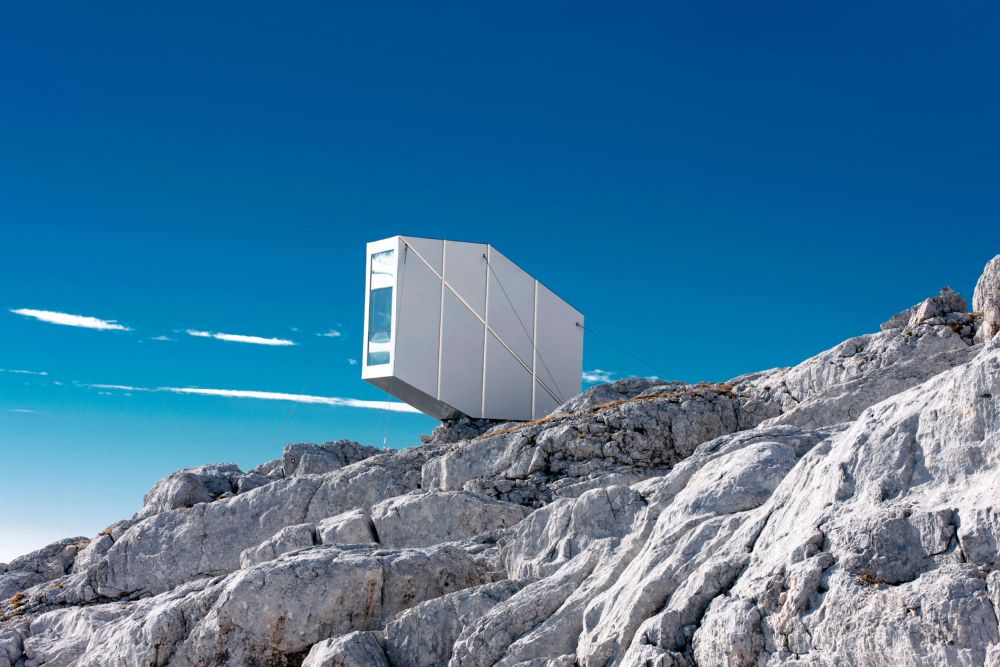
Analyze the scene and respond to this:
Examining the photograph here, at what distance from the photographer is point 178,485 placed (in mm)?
37562

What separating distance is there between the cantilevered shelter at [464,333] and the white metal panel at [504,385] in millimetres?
44

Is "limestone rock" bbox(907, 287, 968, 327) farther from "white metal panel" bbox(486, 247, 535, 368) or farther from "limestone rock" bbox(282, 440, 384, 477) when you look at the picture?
"limestone rock" bbox(282, 440, 384, 477)

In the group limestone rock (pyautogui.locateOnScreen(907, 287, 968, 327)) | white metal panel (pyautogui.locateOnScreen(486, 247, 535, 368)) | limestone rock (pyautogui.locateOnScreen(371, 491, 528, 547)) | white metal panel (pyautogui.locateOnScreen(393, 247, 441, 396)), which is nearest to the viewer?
limestone rock (pyautogui.locateOnScreen(371, 491, 528, 547))

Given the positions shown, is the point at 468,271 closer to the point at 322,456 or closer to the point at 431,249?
the point at 431,249

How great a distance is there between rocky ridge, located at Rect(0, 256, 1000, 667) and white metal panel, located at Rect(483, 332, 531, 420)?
7.07 ft

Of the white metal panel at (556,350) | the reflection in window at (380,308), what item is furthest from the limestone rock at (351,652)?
the white metal panel at (556,350)

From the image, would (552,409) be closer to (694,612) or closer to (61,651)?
(61,651)

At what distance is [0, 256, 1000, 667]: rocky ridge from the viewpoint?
11.9m

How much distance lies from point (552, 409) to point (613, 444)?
11619 mm

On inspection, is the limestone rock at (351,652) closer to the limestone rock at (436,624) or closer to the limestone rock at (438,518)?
the limestone rock at (436,624)

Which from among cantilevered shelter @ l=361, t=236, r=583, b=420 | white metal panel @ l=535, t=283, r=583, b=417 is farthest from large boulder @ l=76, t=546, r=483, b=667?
white metal panel @ l=535, t=283, r=583, b=417

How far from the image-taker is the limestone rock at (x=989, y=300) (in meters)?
27.1

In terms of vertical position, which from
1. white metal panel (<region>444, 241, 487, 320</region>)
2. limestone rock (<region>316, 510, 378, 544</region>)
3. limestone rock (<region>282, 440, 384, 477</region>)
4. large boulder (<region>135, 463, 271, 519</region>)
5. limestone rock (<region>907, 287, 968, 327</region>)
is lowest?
limestone rock (<region>316, 510, 378, 544</region>)

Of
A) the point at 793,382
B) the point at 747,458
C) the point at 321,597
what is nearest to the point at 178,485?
the point at 321,597
